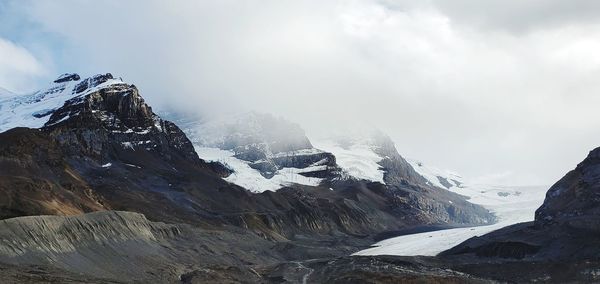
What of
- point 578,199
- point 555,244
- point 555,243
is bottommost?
point 555,244

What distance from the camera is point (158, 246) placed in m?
129

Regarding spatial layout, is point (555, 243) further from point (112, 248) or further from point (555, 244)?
point (112, 248)

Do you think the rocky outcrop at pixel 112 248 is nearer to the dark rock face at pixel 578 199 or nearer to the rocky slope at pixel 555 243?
the rocky slope at pixel 555 243

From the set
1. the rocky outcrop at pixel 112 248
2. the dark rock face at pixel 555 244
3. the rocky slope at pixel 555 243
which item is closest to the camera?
the rocky outcrop at pixel 112 248

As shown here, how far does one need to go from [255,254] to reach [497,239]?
55.2 m

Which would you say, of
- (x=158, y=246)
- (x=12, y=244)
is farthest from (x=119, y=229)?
(x=12, y=244)

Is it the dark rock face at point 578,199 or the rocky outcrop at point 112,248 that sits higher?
the dark rock face at point 578,199

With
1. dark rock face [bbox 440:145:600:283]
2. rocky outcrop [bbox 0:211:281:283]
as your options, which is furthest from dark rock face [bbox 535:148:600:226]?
rocky outcrop [bbox 0:211:281:283]

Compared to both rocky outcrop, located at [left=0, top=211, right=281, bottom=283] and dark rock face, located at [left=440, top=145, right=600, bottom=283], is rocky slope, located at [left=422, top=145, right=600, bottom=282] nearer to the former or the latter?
dark rock face, located at [left=440, top=145, right=600, bottom=283]

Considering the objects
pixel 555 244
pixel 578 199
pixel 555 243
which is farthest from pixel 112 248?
pixel 578 199

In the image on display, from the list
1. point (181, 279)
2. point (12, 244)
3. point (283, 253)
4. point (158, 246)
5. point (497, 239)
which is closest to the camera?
point (12, 244)

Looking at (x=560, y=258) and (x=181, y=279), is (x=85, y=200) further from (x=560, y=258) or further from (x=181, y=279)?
(x=560, y=258)

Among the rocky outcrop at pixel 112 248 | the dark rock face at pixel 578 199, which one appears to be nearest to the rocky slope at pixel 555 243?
the dark rock face at pixel 578 199

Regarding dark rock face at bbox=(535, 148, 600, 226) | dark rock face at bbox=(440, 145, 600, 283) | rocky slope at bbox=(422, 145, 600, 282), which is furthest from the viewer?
dark rock face at bbox=(535, 148, 600, 226)
